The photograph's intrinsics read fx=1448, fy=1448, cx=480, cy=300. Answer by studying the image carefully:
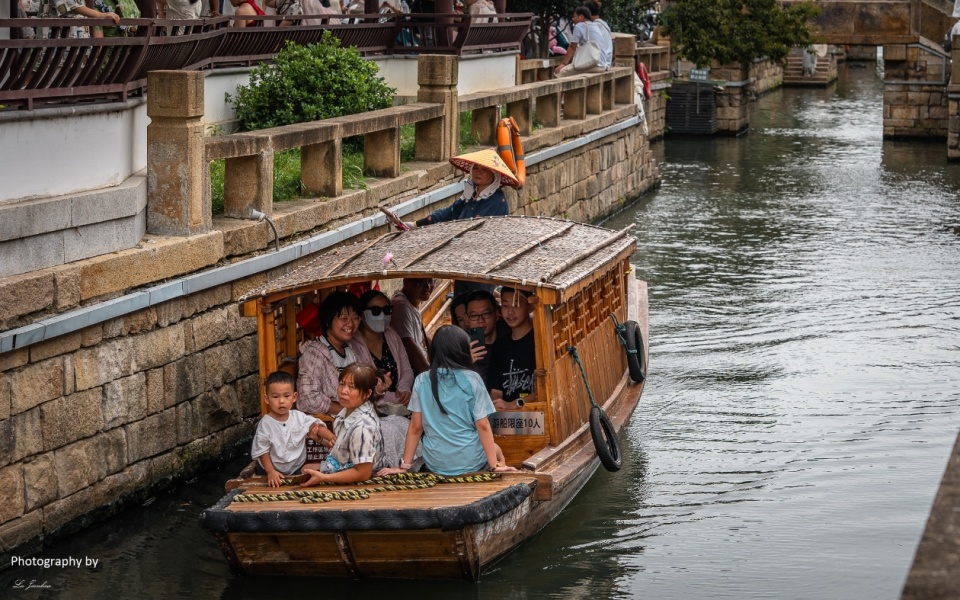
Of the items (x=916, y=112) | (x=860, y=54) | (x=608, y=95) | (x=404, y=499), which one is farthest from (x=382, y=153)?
(x=860, y=54)

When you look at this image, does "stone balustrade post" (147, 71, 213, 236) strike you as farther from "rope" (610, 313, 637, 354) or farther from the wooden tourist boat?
"rope" (610, 313, 637, 354)

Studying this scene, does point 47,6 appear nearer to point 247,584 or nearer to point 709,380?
point 247,584

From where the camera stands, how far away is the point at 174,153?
29.5 ft

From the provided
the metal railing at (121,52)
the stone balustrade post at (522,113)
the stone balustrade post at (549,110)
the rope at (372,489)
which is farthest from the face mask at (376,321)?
the stone balustrade post at (549,110)

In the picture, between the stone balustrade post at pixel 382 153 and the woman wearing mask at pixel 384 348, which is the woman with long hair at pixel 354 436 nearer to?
Result: the woman wearing mask at pixel 384 348

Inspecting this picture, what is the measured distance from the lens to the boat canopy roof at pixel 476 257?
8.05 metres

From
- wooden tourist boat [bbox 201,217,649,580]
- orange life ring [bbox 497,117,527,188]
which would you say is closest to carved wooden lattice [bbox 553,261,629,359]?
wooden tourist boat [bbox 201,217,649,580]

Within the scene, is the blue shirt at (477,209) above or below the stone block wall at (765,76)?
below

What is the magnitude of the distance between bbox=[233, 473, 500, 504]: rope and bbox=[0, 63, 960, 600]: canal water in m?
0.53

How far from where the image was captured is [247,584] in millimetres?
7727

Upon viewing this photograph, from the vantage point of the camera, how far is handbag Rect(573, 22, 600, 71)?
20.6m

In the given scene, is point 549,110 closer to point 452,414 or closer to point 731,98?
point 452,414

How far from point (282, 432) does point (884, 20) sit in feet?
88.5

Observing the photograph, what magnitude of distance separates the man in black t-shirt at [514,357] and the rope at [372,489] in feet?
3.06
